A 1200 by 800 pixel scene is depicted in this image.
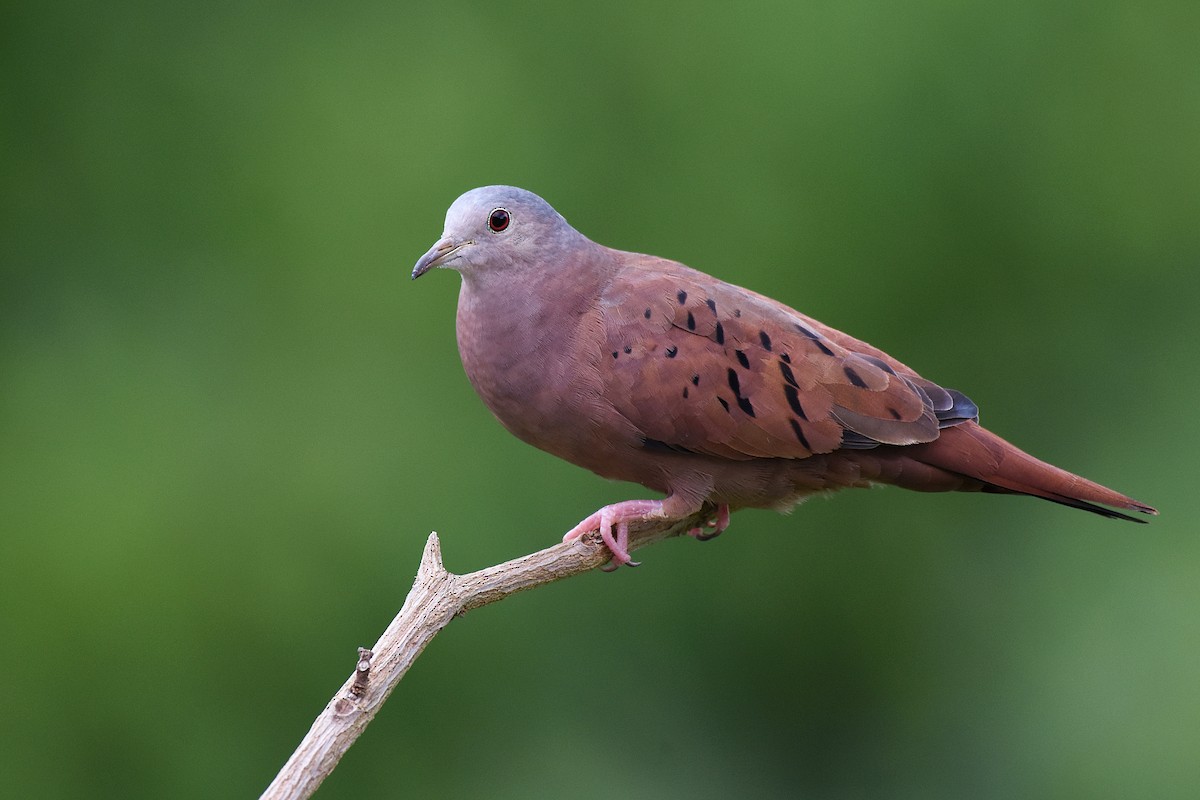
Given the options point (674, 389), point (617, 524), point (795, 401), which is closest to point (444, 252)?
point (674, 389)

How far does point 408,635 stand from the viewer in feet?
8.13

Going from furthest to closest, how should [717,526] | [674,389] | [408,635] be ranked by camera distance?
[717,526] < [674,389] < [408,635]

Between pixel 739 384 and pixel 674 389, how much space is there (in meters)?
0.15

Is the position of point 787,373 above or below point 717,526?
above

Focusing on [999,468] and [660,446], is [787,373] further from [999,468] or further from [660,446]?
[999,468]

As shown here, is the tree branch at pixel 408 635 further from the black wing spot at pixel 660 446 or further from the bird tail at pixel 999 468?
the bird tail at pixel 999 468

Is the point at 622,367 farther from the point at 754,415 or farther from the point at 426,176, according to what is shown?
the point at 426,176

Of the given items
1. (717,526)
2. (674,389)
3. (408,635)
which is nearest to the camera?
(408,635)

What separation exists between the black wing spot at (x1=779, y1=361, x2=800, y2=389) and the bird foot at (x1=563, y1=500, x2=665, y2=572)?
1.32 feet

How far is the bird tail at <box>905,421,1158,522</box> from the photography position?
301 cm

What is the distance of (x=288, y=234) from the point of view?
198 inches

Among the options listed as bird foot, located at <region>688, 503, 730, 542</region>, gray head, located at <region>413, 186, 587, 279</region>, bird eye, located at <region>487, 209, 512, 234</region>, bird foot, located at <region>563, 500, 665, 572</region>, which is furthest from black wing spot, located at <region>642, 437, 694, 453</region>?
bird eye, located at <region>487, 209, 512, 234</region>

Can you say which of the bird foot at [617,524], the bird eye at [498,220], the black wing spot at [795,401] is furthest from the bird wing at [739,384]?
the bird eye at [498,220]

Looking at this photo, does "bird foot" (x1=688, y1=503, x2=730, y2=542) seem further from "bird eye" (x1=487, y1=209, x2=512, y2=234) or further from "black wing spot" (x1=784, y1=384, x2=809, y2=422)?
"bird eye" (x1=487, y1=209, x2=512, y2=234)
